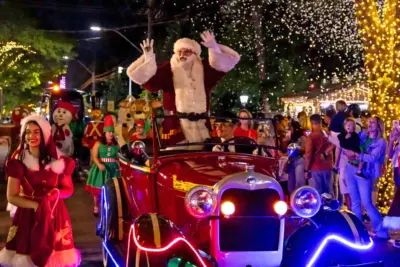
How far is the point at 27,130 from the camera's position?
5379 millimetres

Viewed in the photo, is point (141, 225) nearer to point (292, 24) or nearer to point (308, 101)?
point (308, 101)

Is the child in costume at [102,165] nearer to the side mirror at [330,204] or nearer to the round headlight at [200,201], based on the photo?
the side mirror at [330,204]

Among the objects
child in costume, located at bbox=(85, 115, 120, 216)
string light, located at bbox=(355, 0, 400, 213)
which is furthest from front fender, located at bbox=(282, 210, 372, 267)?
child in costume, located at bbox=(85, 115, 120, 216)

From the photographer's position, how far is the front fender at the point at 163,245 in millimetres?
4527

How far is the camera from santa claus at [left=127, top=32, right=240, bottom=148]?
7.11 metres

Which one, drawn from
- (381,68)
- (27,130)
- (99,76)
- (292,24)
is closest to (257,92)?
(292,24)

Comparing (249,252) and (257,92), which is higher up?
(257,92)

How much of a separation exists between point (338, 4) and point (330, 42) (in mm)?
Answer: 9253

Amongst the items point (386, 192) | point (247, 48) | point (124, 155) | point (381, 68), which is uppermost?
point (247, 48)

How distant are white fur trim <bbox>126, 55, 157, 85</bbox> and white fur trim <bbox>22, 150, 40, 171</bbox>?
2.13 metres

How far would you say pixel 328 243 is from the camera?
16.2 ft

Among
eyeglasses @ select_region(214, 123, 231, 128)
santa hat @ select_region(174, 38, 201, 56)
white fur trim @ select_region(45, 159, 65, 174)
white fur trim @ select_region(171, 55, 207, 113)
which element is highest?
santa hat @ select_region(174, 38, 201, 56)

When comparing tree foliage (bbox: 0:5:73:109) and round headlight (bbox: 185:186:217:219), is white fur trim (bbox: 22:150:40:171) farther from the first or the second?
tree foliage (bbox: 0:5:73:109)

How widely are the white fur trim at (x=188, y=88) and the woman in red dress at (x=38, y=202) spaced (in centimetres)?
211
